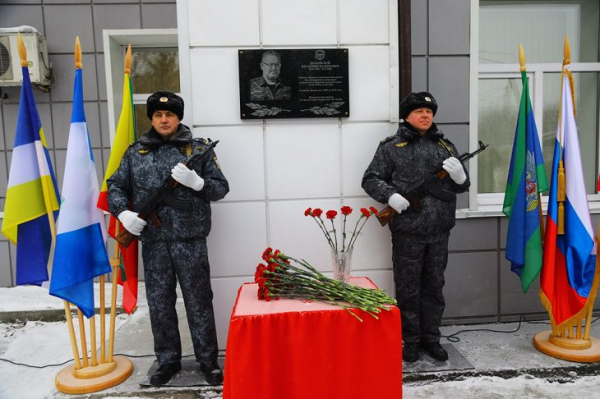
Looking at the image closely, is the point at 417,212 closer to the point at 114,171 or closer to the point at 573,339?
the point at 573,339

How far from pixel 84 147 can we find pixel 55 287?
83 cm

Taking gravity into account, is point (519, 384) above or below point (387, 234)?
below

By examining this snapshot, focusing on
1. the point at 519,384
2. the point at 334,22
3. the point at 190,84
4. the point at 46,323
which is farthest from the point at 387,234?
the point at 46,323

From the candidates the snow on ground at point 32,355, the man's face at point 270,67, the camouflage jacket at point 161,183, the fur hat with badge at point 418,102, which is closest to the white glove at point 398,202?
the fur hat with badge at point 418,102

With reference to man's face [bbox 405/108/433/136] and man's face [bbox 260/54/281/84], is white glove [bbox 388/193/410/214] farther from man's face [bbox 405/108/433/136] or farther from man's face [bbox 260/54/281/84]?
man's face [bbox 260/54/281/84]

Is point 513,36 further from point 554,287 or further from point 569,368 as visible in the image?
point 569,368

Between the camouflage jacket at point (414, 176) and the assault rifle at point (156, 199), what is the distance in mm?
1043

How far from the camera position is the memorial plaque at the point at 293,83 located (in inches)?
120

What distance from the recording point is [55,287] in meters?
2.63

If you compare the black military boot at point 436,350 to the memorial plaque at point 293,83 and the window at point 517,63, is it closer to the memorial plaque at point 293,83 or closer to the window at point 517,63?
the window at point 517,63

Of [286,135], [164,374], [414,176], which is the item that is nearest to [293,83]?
[286,135]

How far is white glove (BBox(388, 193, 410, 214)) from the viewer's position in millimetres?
2781

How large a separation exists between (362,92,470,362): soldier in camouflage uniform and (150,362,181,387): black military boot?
146cm

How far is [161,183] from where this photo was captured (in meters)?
2.71
